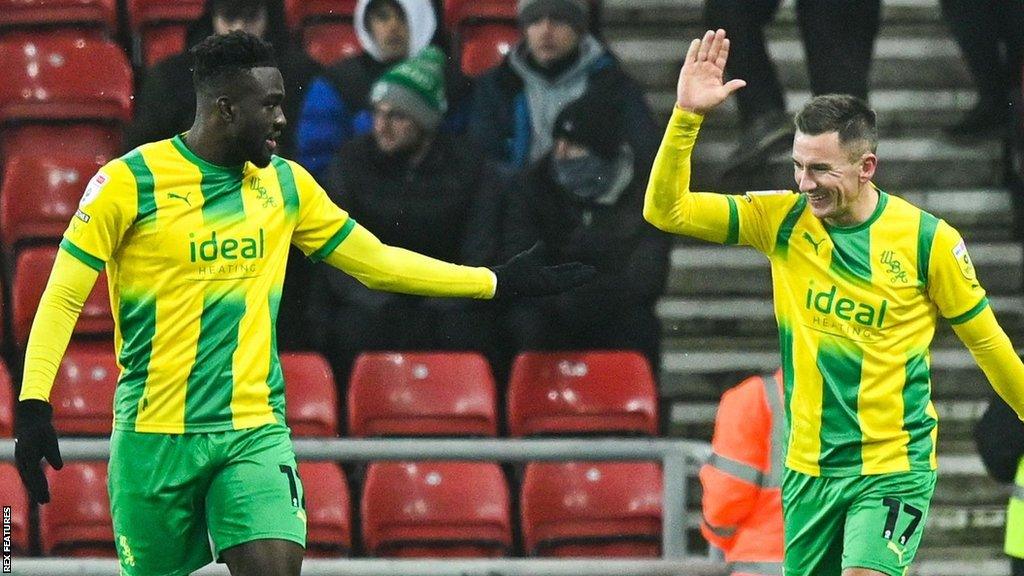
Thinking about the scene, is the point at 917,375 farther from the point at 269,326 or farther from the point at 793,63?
the point at 793,63

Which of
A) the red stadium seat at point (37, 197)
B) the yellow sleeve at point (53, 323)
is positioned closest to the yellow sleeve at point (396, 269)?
the yellow sleeve at point (53, 323)

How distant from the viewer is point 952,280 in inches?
188

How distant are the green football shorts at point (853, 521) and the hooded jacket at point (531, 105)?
9.86 ft

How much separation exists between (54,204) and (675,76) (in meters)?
2.94

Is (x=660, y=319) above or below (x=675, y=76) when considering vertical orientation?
below

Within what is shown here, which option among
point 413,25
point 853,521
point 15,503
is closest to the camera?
point 853,521

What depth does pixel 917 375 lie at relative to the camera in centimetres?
482

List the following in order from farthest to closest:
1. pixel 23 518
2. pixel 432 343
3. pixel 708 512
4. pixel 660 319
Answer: pixel 660 319, pixel 432 343, pixel 23 518, pixel 708 512

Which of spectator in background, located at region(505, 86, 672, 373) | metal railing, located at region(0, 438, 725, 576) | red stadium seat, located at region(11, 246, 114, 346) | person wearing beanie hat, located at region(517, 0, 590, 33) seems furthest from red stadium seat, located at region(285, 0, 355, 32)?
metal railing, located at region(0, 438, 725, 576)

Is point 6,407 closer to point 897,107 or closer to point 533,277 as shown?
point 533,277

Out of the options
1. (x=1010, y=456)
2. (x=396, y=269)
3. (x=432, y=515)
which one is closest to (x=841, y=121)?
(x=396, y=269)

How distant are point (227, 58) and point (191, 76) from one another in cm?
301

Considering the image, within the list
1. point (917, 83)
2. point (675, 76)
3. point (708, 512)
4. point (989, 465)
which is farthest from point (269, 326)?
point (917, 83)

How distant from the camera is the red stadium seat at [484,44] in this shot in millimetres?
8141
